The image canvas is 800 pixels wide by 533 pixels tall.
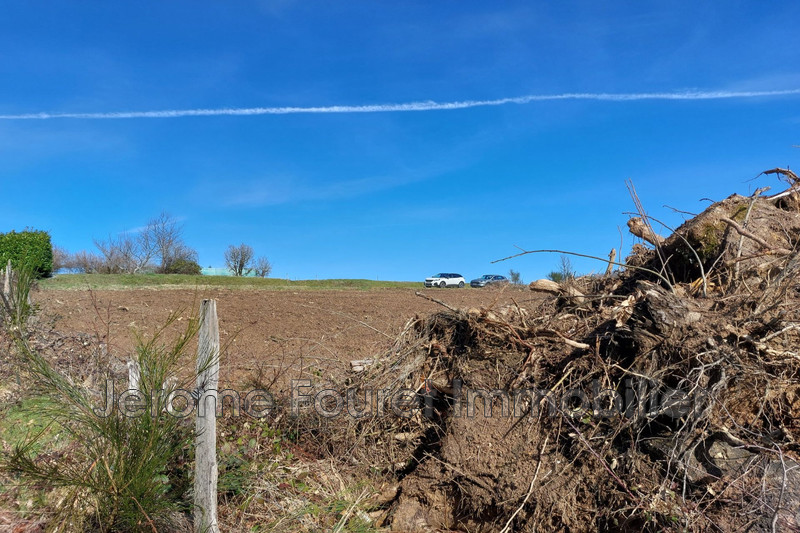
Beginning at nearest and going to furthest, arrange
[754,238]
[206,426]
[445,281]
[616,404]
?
[206,426], [616,404], [754,238], [445,281]

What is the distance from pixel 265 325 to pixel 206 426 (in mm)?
8426

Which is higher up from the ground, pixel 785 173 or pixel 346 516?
pixel 785 173

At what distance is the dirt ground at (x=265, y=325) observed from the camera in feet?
21.1

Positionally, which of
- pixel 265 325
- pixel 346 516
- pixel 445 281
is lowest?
pixel 346 516

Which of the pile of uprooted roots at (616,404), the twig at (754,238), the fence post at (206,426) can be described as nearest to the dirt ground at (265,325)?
the pile of uprooted roots at (616,404)

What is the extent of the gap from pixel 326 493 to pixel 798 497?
3.40 meters

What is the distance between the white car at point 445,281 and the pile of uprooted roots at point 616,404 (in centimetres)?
3472

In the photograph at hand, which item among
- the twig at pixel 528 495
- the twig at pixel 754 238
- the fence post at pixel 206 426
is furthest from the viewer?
the twig at pixel 754 238

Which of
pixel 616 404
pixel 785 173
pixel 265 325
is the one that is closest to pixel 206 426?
pixel 616 404

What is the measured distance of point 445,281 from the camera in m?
40.7

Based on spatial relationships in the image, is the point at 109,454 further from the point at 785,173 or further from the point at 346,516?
the point at 785,173

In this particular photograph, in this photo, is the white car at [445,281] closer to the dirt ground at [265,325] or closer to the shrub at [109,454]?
the dirt ground at [265,325]

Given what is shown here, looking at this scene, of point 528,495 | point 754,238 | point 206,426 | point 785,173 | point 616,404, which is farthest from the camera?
Answer: point 785,173

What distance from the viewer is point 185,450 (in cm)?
450
